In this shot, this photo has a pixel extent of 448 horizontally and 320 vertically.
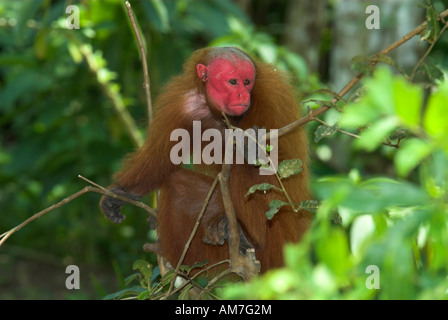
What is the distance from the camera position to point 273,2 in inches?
416

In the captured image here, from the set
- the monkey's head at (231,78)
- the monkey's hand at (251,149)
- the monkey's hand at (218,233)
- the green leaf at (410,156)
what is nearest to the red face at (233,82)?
the monkey's head at (231,78)

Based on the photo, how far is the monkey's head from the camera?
2924 mm

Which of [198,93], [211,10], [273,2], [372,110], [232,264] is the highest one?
[273,2]

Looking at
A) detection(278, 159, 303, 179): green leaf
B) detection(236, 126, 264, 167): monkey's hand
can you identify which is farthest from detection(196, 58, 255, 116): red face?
detection(278, 159, 303, 179): green leaf

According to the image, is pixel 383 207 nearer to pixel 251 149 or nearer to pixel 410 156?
pixel 410 156

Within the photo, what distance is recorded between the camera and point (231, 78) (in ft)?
9.64

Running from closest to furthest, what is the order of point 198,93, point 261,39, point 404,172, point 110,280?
point 404,172 < point 198,93 < point 261,39 < point 110,280

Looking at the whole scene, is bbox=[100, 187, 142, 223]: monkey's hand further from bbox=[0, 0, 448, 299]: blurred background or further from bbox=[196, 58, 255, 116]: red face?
bbox=[0, 0, 448, 299]: blurred background

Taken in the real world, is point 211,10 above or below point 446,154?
above

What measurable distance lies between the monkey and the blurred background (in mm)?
1625

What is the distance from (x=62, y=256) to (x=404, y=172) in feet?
23.4
